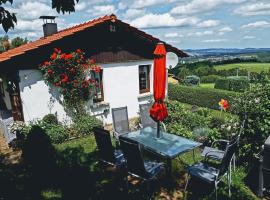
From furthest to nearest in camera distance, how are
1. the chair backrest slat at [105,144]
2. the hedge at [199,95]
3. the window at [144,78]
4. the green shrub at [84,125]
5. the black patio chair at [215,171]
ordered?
the hedge at [199,95] → the window at [144,78] → the green shrub at [84,125] → the chair backrest slat at [105,144] → the black patio chair at [215,171]

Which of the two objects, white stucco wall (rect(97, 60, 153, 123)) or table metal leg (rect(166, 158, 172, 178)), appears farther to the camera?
white stucco wall (rect(97, 60, 153, 123))

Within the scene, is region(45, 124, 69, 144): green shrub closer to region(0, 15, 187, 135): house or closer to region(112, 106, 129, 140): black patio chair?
A: region(0, 15, 187, 135): house

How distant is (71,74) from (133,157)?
22.1 feet

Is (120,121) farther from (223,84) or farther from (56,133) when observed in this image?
(223,84)

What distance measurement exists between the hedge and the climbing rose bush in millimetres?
10009

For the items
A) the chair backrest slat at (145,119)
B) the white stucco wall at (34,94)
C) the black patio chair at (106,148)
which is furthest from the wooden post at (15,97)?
the black patio chair at (106,148)

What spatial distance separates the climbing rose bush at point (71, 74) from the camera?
1051cm

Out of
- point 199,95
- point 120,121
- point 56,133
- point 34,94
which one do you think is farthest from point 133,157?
point 199,95

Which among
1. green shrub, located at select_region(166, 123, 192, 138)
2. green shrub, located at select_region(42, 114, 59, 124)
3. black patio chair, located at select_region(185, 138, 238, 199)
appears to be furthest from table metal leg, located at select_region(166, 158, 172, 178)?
green shrub, located at select_region(42, 114, 59, 124)

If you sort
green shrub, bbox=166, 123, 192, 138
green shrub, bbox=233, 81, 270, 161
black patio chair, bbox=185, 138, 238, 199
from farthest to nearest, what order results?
green shrub, bbox=166, 123, 192, 138 < green shrub, bbox=233, 81, 270, 161 < black patio chair, bbox=185, 138, 238, 199

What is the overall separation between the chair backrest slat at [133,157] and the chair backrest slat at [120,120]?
2.80 m

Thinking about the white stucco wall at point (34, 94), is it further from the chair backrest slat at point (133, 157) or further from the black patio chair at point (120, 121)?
the chair backrest slat at point (133, 157)

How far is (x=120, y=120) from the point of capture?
8.38m

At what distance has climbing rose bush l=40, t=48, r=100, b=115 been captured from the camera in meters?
10.5
